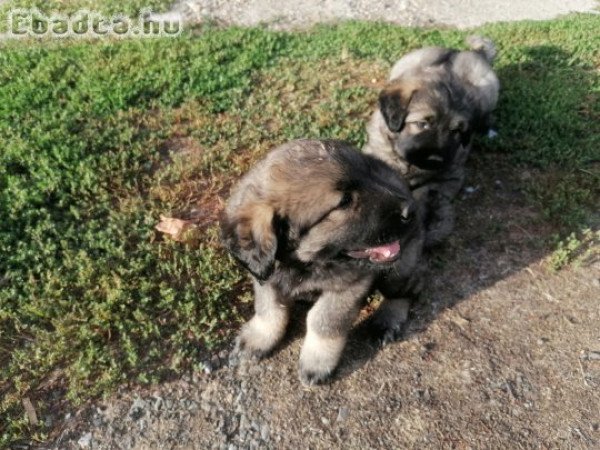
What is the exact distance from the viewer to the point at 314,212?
255cm

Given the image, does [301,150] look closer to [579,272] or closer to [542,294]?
[542,294]

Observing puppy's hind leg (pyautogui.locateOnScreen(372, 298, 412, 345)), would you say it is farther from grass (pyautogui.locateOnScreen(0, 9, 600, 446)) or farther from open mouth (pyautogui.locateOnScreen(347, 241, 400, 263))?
grass (pyautogui.locateOnScreen(0, 9, 600, 446))

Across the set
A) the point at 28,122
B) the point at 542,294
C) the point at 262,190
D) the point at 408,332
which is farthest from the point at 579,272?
the point at 28,122

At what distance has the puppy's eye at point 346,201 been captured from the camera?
8.50 feet

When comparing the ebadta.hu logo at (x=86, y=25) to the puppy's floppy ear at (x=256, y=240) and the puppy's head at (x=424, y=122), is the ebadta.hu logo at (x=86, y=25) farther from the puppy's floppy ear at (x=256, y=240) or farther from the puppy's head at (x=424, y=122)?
the puppy's floppy ear at (x=256, y=240)

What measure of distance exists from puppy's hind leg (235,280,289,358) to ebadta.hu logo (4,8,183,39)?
448 cm

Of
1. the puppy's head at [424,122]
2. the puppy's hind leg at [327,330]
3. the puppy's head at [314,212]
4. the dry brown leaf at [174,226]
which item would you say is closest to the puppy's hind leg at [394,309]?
the puppy's hind leg at [327,330]

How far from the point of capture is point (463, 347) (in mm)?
3402

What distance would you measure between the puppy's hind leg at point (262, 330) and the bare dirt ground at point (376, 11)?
4.88 m

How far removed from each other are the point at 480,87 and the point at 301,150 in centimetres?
335

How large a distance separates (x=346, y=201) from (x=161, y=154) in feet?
8.74

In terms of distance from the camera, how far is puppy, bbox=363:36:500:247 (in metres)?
4.18

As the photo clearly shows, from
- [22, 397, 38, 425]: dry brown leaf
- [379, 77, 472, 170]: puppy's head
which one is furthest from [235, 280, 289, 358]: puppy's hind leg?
[379, 77, 472, 170]: puppy's head

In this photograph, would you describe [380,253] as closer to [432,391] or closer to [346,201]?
[346,201]
